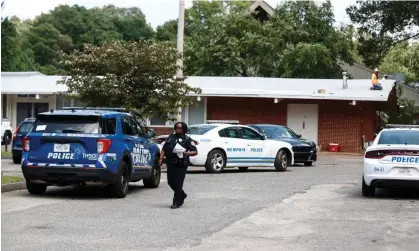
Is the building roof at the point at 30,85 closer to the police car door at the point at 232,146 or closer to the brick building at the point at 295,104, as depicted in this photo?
the brick building at the point at 295,104

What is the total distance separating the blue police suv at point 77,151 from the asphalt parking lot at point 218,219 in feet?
1.42

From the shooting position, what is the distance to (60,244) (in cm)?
928

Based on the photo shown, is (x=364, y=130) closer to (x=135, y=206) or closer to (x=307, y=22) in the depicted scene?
(x=307, y=22)

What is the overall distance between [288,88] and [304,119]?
1.80 meters

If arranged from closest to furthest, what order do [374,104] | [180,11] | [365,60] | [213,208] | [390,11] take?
1. [213,208]
2. [180,11]
3. [374,104]
4. [390,11]
5. [365,60]

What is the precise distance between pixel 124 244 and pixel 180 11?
1787 centimetres

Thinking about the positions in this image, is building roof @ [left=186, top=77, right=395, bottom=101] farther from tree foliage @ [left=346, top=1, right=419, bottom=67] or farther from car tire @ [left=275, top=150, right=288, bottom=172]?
car tire @ [left=275, top=150, right=288, bottom=172]

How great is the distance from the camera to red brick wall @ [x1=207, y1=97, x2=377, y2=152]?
122 feet

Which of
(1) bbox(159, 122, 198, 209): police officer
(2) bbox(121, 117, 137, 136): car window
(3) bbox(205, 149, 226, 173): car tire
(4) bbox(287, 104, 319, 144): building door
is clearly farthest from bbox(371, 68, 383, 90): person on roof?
(1) bbox(159, 122, 198, 209): police officer

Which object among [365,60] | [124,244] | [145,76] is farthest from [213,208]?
[365,60]

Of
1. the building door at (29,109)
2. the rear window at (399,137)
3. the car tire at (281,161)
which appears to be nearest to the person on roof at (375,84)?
the car tire at (281,161)

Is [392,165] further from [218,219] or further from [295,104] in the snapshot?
[295,104]

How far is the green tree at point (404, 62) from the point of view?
64.1 metres

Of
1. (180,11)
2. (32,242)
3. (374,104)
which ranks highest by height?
(180,11)
